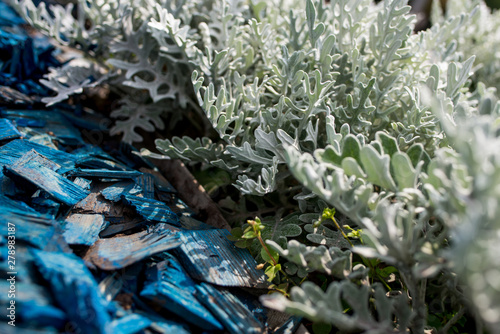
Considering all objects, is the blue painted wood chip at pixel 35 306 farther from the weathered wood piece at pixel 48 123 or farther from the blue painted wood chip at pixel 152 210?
the weathered wood piece at pixel 48 123

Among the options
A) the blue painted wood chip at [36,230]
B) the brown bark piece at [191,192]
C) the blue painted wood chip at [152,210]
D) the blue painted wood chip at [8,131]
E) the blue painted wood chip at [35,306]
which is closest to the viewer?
the blue painted wood chip at [35,306]

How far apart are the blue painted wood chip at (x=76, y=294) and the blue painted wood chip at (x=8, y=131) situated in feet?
1.88

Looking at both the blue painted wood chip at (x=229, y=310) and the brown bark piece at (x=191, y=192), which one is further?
the brown bark piece at (x=191, y=192)

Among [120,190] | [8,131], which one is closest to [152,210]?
[120,190]

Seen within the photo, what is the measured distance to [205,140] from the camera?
1371mm

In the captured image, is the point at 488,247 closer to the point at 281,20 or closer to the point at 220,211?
the point at 220,211

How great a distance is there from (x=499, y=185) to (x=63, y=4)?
2.42 m

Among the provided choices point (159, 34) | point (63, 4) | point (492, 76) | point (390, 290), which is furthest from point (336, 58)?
point (63, 4)

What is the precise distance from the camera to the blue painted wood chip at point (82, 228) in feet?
3.19

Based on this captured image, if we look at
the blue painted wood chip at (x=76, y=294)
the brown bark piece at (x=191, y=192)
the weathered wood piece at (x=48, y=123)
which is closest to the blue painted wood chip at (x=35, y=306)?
the blue painted wood chip at (x=76, y=294)

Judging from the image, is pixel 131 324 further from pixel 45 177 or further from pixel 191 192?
pixel 191 192

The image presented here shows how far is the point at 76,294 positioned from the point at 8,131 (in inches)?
30.3

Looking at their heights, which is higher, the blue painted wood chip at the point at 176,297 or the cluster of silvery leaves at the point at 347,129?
the cluster of silvery leaves at the point at 347,129

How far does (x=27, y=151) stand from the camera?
3.97 feet
